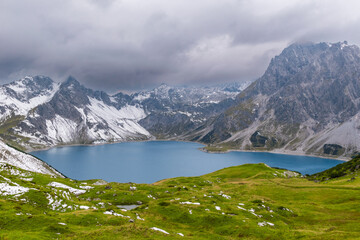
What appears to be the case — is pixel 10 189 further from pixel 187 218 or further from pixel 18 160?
pixel 18 160

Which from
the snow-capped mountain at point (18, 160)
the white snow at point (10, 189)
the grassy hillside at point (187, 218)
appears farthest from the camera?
the snow-capped mountain at point (18, 160)

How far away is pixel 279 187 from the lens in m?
82.0

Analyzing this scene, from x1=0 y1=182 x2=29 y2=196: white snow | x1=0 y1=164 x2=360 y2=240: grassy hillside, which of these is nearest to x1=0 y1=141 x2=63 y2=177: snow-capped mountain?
x1=0 y1=182 x2=29 y2=196: white snow

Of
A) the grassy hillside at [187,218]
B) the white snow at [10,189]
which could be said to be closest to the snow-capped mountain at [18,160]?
the white snow at [10,189]

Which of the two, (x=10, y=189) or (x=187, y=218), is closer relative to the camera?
(x=187, y=218)

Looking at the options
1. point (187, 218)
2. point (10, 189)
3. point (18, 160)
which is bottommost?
point (18, 160)

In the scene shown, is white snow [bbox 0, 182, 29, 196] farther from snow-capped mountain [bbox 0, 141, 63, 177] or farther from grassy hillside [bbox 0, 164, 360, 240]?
snow-capped mountain [bbox 0, 141, 63, 177]

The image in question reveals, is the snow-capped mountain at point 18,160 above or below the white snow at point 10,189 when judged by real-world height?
below

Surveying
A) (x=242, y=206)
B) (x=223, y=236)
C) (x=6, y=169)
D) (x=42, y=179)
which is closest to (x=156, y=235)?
(x=223, y=236)

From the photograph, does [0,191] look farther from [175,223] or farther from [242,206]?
[242,206]

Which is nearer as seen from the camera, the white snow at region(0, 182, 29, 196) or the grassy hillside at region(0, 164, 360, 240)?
the grassy hillside at region(0, 164, 360, 240)

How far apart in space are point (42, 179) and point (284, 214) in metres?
75.2

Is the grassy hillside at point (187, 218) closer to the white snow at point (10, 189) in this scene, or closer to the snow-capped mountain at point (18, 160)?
the white snow at point (10, 189)

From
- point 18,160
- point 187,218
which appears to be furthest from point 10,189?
point 18,160
